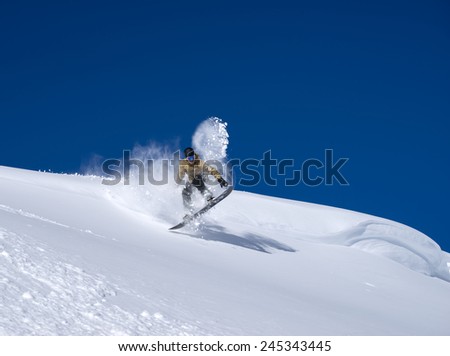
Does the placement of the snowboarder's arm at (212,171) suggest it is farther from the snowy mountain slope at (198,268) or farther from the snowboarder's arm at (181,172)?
the snowy mountain slope at (198,268)

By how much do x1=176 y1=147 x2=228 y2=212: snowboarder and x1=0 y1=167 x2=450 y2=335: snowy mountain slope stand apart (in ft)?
2.57

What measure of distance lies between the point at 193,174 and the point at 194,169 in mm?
117

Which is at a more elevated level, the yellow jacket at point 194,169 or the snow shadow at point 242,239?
the yellow jacket at point 194,169

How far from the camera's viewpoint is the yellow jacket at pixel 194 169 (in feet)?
35.8

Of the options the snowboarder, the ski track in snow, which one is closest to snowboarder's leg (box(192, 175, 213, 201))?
the snowboarder

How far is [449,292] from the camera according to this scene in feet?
39.4

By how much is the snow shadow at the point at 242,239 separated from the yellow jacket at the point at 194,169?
50.9 inches

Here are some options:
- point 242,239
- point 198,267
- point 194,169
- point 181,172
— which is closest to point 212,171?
point 194,169

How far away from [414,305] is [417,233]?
8.36 m

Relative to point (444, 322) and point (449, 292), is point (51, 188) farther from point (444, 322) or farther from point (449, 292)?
point (449, 292)

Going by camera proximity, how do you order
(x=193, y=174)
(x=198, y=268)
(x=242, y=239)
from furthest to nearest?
(x=242, y=239), (x=193, y=174), (x=198, y=268)

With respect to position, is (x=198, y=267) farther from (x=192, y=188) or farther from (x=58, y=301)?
(x=192, y=188)

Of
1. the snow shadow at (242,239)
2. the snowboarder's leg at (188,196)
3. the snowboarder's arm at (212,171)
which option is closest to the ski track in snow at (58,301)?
the snow shadow at (242,239)

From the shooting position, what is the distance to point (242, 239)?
11.4m
